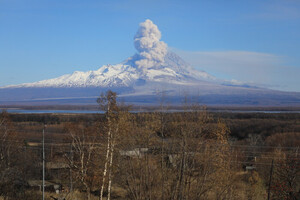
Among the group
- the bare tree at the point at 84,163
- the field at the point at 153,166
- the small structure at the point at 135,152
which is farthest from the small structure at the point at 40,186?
the small structure at the point at 135,152

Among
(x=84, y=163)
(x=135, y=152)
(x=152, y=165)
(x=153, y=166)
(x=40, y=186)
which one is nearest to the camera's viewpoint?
(x=135, y=152)

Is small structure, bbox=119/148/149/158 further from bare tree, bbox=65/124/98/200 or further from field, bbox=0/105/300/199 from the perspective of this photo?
bare tree, bbox=65/124/98/200

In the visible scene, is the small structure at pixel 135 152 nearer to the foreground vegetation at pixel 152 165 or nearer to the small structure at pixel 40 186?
the foreground vegetation at pixel 152 165

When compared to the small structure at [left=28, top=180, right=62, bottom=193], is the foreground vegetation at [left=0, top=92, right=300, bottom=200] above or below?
above

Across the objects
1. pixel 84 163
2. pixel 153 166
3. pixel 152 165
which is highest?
pixel 152 165

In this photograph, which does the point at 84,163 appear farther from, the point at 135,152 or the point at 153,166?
the point at 135,152

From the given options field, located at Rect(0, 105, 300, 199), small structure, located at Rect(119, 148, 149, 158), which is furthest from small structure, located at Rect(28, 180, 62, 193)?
small structure, located at Rect(119, 148, 149, 158)

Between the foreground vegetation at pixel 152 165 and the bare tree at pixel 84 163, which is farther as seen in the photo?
the bare tree at pixel 84 163

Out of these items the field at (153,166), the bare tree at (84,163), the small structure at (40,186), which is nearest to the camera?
the field at (153,166)

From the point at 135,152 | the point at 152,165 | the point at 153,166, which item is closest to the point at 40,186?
the point at 153,166

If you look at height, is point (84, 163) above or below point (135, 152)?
below

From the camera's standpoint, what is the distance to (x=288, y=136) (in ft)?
184

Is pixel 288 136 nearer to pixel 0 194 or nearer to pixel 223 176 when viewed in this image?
pixel 223 176

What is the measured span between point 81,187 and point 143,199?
15015mm
